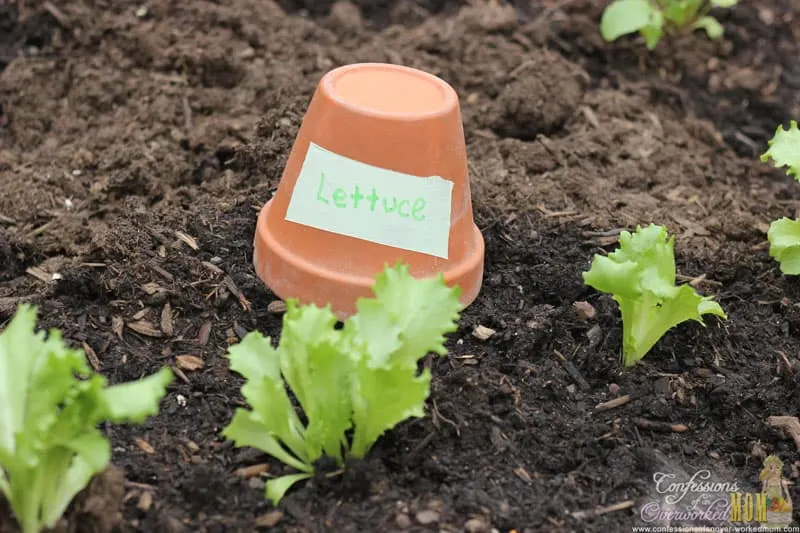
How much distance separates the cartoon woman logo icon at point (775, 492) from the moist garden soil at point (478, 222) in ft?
0.08

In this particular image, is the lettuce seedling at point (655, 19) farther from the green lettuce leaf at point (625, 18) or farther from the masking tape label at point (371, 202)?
the masking tape label at point (371, 202)

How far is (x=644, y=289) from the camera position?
6.57 feet

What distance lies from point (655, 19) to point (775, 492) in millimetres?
2069

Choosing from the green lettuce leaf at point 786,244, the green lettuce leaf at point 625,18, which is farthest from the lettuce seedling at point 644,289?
the green lettuce leaf at point 625,18

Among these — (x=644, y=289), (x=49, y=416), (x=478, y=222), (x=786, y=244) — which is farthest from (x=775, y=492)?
(x=49, y=416)

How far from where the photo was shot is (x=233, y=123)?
293 cm

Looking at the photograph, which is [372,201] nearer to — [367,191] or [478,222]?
[367,191]

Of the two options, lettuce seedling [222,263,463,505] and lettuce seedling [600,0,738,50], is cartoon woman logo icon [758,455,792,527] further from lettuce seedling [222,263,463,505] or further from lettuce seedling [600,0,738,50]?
lettuce seedling [600,0,738,50]

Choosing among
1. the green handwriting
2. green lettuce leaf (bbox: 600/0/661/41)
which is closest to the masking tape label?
the green handwriting

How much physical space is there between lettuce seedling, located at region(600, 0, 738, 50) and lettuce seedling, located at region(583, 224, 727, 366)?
1.54m

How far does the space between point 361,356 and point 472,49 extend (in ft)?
6.45

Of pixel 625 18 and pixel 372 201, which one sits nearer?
pixel 372 201

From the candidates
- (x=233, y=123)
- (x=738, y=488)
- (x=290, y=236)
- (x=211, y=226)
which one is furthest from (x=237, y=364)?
(x=233, y=123)

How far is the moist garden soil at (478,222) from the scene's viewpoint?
188 centimetres
